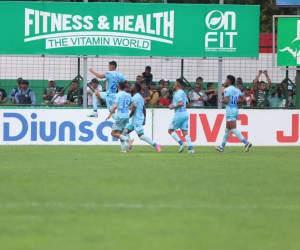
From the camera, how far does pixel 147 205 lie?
1178 centimetres

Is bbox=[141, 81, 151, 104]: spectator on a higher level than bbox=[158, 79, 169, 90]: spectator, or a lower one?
lower

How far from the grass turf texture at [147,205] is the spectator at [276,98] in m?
10.3

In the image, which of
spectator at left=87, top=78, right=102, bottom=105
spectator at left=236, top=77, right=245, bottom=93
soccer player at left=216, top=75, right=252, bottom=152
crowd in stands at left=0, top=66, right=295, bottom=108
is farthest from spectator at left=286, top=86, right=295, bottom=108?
spectator at left=87, top=78, right=102, bottom=105

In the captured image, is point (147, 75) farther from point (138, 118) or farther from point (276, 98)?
point (138, 118)

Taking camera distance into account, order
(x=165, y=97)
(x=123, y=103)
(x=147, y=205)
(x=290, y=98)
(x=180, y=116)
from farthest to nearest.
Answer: (x=290, y=98) < (x=165, y=97) < (x=180, y=116) < (x=123, y=103) < (x=147, y=205)

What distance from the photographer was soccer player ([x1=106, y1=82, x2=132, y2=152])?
79.3 ft

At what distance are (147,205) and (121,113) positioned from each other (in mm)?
12688

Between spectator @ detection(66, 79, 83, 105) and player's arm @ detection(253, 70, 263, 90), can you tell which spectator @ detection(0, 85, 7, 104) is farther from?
player's arm @ detection(253, 70, 263, 90)

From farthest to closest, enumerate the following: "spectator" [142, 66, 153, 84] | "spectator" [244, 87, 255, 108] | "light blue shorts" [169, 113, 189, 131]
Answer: "spectator" [244, 87, 255, 108] → "spectator" [142, 66, 153, 84] → "light blue shorts" [169, 113, 189, 131]

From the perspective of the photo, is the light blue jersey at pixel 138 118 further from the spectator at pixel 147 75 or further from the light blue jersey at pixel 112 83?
the spectator at pixel 147 75

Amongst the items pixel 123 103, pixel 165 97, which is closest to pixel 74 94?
pixel 165 97

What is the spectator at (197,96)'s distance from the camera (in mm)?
29875

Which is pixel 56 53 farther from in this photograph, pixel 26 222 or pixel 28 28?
pixel 26 222

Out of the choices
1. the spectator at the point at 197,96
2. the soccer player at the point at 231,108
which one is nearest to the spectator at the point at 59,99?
the spectator at the point at 197,96
